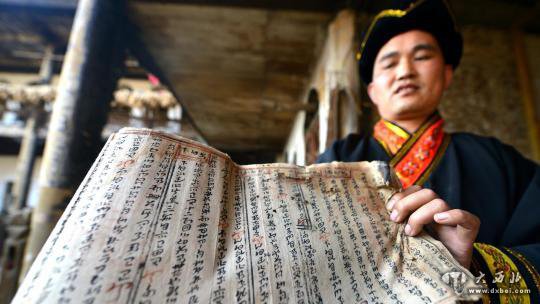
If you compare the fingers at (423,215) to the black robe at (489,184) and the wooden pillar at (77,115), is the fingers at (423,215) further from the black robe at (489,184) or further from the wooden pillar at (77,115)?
the wooden pillar at (77,115)

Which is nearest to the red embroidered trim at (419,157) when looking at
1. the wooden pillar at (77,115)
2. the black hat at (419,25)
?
the black hat at (419,25)

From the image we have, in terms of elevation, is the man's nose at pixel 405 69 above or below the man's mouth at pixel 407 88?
above

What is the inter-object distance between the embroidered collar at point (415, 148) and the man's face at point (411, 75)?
0.18 ft

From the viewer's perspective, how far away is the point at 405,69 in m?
1.04

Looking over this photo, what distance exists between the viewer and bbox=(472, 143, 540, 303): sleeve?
0.62m

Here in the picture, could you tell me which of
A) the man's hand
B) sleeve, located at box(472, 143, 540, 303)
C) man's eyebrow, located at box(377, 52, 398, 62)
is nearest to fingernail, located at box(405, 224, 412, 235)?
the man's hand

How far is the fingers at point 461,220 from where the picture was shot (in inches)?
22.0

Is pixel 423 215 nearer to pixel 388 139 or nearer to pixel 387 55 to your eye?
pixel 388 139

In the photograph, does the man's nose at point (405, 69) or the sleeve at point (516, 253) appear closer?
the sleeve at point (516, 253)

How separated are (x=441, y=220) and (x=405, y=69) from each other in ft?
2.19

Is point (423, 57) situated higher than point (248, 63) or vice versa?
point (248, 63)

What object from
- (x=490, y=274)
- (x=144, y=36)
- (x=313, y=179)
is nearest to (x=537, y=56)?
(x=490, y=274)

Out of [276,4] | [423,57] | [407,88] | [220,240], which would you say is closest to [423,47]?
[423,57]

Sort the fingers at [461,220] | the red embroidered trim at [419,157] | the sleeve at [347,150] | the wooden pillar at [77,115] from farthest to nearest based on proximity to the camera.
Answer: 1. the wooden pillar at [77,115]
2. the sleeve at [347,150]
3. the red embroidered trim at [419,157]
4. the fingers at [461,220]
